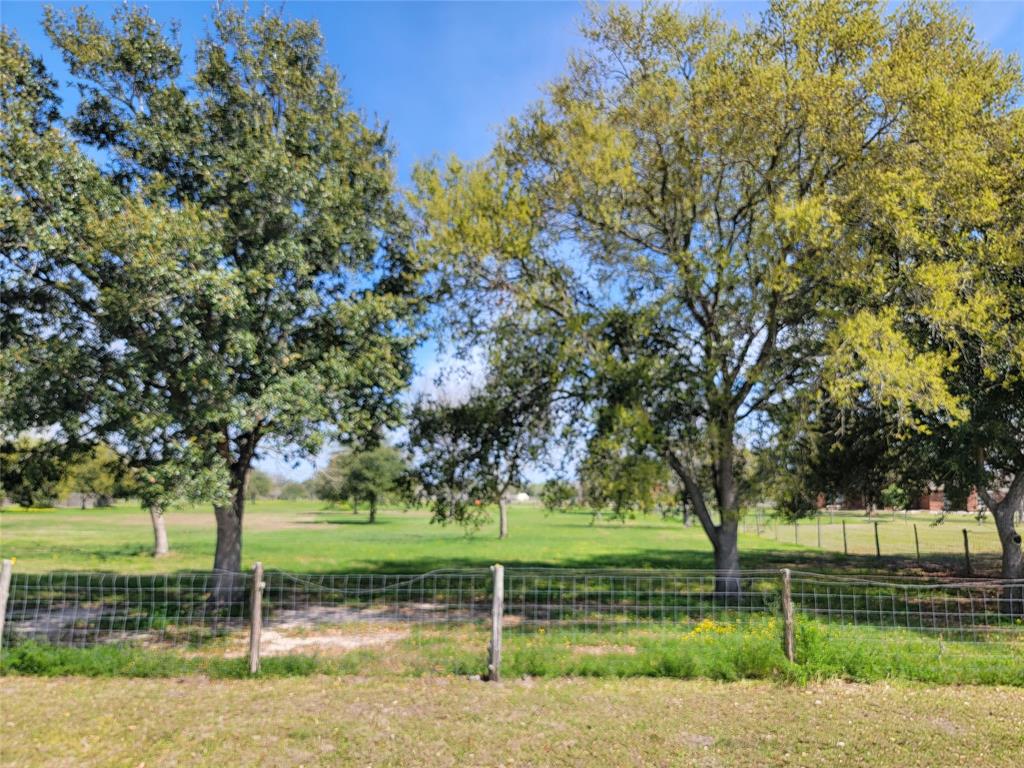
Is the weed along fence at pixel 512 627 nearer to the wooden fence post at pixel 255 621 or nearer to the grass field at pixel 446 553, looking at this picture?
the wooden fence post at pixel 255 621

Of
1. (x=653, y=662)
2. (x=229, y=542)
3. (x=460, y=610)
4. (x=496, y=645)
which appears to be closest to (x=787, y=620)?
(x=653, y=662)

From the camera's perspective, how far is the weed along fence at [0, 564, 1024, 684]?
8562 mm

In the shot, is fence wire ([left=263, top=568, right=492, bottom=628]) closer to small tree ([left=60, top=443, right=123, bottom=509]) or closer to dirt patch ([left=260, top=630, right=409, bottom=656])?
dirt patch ([left=260, top=630, right=409, bottom=656])

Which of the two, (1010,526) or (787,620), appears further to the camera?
(1010,526)

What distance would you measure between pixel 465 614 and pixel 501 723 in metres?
7.53

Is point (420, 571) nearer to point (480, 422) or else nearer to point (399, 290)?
point (480, 422)

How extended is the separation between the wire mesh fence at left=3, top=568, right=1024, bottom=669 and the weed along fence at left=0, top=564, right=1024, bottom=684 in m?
0.05

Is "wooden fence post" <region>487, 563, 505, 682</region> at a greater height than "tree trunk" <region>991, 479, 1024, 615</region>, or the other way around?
"tree trunk" <region>991, 479, 1024, 615</region>

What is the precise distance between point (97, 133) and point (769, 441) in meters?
14.3

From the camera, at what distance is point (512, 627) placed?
12000 millimetres

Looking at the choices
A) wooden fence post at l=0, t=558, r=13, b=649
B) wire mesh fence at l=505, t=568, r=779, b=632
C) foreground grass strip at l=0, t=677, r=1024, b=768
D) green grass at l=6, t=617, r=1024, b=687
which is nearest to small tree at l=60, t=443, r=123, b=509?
wooden fence post at l=0, t=558, r=13, b=649

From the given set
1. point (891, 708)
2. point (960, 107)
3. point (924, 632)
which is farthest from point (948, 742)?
point (960, 107)

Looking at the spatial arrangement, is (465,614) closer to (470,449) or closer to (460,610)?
(460,610)

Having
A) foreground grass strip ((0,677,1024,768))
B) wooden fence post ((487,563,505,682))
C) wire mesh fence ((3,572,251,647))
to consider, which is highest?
wooden fence post ((487,563,505,682))
